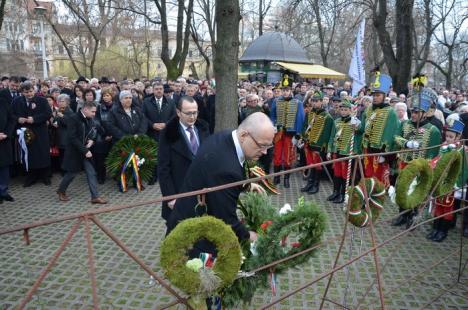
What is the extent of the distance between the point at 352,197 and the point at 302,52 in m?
25.5

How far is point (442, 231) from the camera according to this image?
6133 millimetres

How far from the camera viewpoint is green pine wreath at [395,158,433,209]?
12.2ft

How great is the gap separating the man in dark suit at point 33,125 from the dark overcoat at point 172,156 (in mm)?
5006

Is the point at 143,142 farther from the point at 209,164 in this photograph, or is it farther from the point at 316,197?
the point at 209,164

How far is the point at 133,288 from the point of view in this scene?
449 cm

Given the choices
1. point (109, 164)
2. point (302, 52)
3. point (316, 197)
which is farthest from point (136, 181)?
point (302, 52)

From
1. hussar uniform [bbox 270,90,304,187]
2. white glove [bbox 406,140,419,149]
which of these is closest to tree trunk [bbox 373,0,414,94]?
hussar uniform [bbox 270,90,304,187]

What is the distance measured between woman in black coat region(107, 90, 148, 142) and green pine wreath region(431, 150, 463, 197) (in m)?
5.84

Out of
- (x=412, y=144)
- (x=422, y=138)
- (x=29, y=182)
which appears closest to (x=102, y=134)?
(x=29, y=182)

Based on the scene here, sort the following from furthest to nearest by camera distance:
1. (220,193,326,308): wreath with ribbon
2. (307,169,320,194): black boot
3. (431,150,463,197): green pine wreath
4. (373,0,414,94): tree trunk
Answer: (373,0,414,94): tree trunk
(307,169,320,194): black boot
(431,150,463,197): green pine wreath
(220,193,326,308): wreath with ribbon

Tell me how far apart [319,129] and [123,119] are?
407 cm

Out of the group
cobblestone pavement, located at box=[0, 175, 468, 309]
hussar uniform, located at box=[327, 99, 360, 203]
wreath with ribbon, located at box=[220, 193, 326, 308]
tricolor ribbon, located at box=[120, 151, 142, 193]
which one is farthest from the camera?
tricolor ribbon, located at box=[120, 151, 142, 193]

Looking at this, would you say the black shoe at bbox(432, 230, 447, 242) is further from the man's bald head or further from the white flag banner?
the man's bald head

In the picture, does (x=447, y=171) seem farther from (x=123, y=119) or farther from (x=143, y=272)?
(x=123, y=119)
